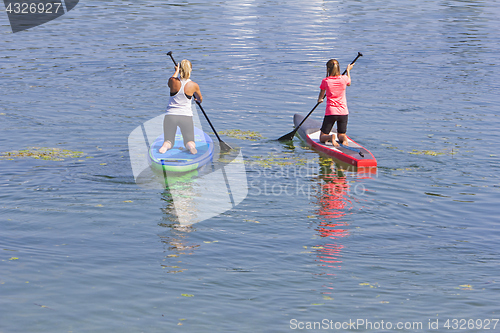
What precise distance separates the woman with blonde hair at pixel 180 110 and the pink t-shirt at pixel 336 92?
8.68 ft

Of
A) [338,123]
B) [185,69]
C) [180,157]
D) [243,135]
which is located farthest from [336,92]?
[180,157]

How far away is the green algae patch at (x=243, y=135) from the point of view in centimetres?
1294

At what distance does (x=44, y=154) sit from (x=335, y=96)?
241 inches

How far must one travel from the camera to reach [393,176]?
33.5ft

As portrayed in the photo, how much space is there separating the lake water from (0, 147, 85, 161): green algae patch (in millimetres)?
239

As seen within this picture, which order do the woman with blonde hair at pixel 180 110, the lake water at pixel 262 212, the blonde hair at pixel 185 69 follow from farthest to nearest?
the woman with blonde hair at pixel 180 110, the blonde hair at pixel 185 69, the lake water at pixel 262 212

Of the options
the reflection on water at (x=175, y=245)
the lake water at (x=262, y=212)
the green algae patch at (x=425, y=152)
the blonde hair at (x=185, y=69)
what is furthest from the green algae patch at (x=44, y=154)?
the green algae patch at (x=425, y=152)

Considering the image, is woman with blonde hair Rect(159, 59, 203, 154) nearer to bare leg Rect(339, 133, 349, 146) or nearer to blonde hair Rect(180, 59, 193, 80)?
blonde hair Rect(180, 59, 193, 80)

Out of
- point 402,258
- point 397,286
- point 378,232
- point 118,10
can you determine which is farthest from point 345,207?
point 118,10

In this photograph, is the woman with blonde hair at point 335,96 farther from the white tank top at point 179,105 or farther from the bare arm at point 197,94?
the white tank top at point 179,105

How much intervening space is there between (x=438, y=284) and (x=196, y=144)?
6.31 meters

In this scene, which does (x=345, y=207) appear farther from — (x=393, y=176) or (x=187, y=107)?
(x=187, y=107)

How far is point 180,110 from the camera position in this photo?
35.0 ft

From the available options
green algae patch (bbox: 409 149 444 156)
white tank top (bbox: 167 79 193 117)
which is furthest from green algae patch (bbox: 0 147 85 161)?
green algae patch (bbox: 409 149 444 156)
